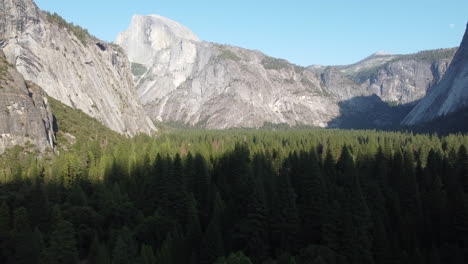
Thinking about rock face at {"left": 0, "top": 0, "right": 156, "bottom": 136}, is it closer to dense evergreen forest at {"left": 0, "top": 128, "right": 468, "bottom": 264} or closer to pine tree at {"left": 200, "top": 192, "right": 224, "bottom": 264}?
dense evergreen forest at {"left": 0, "top": 128, "right": 468, "bottom": 264}

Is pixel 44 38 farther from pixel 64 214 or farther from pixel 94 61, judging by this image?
pixel 64 214

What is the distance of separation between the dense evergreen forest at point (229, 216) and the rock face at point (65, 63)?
5484 cm

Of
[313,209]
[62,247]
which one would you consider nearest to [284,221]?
[313,209]

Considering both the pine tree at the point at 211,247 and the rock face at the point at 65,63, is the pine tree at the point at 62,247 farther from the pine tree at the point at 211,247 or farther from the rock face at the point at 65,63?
the rock face at the point at 65,63

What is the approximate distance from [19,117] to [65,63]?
6054 cm

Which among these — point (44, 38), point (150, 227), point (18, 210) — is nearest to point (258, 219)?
point (150, 227)

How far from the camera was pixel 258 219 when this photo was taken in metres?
44.9

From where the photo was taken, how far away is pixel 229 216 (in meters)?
50.6

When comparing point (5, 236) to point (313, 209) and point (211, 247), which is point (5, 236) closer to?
point (211, 247)

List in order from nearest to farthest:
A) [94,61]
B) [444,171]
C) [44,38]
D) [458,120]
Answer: [444,171] → [44,38] → [94,61] → [458,120]

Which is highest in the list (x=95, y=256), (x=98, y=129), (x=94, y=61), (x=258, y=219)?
(x=94, y=61)

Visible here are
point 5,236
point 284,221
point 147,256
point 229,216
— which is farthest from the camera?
point 229,216

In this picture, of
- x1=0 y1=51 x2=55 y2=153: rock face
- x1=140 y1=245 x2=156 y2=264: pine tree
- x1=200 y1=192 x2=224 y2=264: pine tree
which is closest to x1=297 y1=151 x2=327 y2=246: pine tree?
x1=200 y1=192 x2=224 y2=264: pine tree

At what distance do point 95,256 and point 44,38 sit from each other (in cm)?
11557
